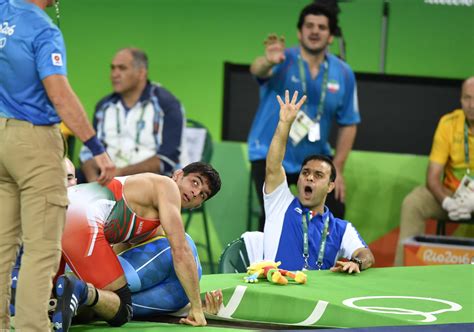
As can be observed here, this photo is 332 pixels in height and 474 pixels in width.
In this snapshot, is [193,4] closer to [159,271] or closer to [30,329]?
[159,271]

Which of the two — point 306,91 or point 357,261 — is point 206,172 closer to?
point 357,261

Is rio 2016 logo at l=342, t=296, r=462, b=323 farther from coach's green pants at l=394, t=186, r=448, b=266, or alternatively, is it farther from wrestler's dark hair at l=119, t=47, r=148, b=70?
wrestler's dark hair at l=119, t=47, r=148, b=70

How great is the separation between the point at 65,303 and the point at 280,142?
1.88 m

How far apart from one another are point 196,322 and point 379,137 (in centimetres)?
478

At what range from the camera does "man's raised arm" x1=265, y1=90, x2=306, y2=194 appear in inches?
246

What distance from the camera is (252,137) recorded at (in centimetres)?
798

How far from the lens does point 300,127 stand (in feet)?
25.8

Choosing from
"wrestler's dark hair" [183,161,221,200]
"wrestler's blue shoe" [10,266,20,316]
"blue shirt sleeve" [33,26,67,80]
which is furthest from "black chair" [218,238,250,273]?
"blue shirt sleeve" [33,26,67,80]

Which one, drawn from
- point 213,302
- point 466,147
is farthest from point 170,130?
point 213,302

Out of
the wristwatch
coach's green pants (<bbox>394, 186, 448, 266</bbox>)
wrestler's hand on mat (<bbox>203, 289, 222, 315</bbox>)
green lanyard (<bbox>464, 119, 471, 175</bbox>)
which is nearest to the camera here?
wrestler's hand on mat (<bbox>203, 289, 222, 315</bbox>)


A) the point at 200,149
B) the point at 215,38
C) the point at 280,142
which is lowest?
the point at 200,149

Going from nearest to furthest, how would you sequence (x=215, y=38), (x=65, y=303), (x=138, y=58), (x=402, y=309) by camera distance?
(x=65, y=303) < (x=402, y=309) < (x=138, y=58) < (x=215, y=38)

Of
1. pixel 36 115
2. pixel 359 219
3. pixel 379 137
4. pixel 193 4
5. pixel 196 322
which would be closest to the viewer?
pixel 36 115

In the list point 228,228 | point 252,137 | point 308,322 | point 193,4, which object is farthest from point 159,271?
point 193,4
